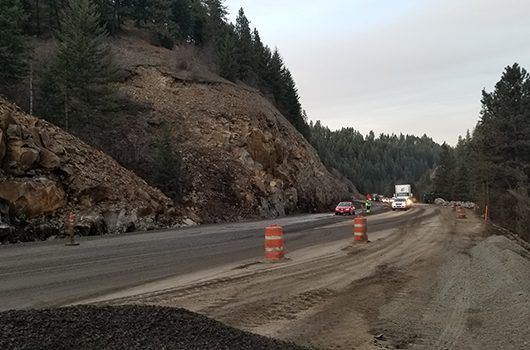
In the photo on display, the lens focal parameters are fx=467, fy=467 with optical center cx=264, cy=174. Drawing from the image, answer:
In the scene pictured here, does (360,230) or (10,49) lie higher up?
(10,49)

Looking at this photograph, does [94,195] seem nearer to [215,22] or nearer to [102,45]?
[102,45]

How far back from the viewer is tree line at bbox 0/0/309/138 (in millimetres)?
29953

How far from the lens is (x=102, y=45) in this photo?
1591 inches

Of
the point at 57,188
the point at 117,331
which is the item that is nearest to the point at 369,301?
the point at 117,331

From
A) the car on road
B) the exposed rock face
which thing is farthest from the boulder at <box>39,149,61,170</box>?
the car on road

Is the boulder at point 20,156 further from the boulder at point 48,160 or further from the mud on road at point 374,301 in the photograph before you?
the mud on road at point 374,301

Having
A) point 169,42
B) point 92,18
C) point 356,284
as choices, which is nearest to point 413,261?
point 356,284

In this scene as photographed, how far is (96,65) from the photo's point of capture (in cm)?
3347

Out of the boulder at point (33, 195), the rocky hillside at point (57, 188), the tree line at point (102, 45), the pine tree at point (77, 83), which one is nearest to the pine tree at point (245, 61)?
the tree line at point (102, 45)

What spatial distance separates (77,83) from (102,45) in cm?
1034

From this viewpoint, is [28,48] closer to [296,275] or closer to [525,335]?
[296,275]

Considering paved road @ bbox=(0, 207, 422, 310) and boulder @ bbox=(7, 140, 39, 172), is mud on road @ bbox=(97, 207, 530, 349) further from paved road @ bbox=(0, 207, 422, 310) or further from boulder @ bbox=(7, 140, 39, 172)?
boulder @ bbox=(7, 140, 39, 172)

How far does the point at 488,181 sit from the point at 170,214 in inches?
1352

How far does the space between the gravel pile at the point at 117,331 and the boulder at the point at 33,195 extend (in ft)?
52.2
